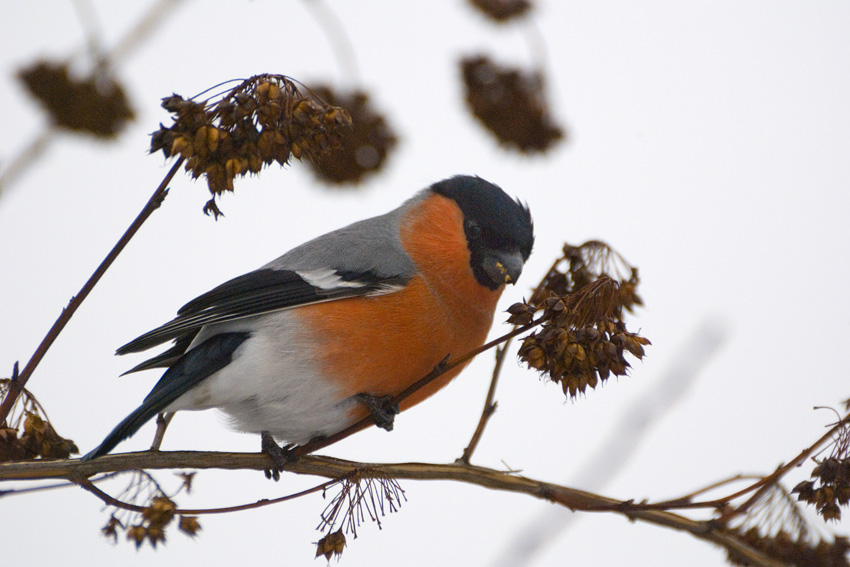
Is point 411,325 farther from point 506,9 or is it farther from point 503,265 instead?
point 506,9

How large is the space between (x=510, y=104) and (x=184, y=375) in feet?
5.39

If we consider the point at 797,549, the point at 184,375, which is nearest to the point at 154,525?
the point at 184,375

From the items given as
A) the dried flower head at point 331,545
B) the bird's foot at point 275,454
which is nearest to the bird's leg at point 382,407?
the bird's foot at point 275,454

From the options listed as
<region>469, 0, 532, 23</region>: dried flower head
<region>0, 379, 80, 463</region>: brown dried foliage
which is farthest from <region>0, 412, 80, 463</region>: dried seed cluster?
<region>469, 0, 532, 23</region>: dried flower head

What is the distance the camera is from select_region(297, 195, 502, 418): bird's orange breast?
8.43ft

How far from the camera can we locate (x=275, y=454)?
2.40 meters

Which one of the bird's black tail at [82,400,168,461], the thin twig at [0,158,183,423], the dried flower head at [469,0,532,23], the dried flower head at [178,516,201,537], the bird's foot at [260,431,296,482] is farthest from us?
the dried flower head at [469,0,532,23]

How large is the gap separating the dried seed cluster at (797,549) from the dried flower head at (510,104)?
5.85 ft

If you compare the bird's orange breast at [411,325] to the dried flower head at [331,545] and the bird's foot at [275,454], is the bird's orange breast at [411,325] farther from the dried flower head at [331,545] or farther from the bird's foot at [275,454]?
the dried flower head at [331,545]

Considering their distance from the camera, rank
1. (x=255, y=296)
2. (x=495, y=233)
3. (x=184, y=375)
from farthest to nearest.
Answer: (x=495, y=233) → (x=255, y=296) → (x=184, y=375)

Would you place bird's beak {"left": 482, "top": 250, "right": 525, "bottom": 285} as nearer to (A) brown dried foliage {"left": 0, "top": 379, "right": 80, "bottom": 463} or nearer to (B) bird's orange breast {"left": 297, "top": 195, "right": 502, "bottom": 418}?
(B) bird's orange breast {"left": 297, "top": 195, "right": 502, "bottom": 418}

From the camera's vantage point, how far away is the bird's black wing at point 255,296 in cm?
254

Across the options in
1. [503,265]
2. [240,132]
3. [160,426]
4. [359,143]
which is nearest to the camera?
[240,132]

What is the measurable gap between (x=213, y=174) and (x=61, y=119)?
1515 millimetres
